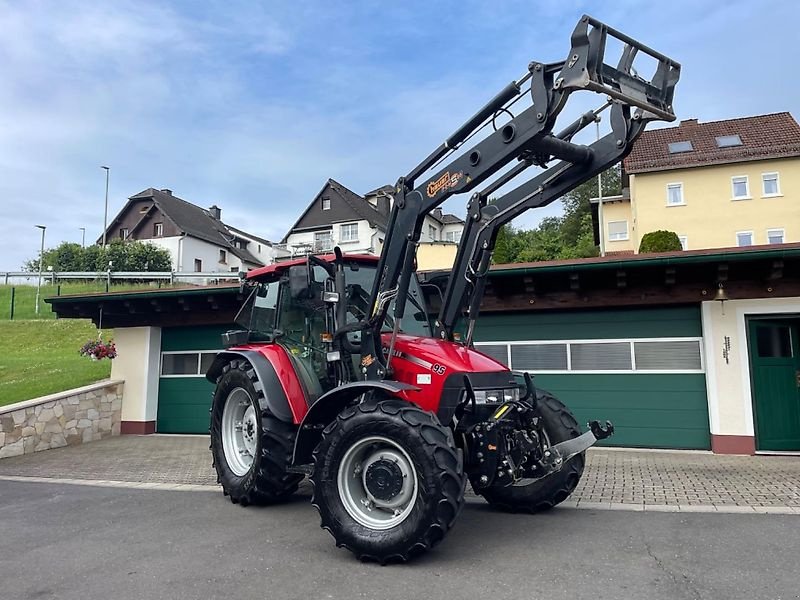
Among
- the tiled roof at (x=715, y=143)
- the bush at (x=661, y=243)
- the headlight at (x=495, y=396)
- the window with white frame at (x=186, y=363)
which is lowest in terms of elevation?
the headlight at (x=495, y=396)

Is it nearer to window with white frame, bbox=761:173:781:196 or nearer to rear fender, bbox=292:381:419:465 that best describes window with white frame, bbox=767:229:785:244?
window with white frame, bbox=761:173:781:196

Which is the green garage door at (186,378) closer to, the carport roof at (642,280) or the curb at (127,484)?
the carport roof at (642,280)

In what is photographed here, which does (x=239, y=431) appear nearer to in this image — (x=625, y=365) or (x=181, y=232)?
(x=625, y=365)

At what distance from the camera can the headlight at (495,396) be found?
15.3 ft

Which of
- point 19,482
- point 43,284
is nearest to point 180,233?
point 43,284

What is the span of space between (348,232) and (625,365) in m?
34.8

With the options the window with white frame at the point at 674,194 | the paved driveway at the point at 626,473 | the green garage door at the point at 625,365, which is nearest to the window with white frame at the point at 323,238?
the window with white frame at the point at 674,194

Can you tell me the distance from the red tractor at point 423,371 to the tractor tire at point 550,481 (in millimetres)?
12

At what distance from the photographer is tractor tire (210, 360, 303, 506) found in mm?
5406

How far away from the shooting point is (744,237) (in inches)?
1087

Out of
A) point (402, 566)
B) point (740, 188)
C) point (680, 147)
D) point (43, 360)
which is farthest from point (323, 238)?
point (402, 566)

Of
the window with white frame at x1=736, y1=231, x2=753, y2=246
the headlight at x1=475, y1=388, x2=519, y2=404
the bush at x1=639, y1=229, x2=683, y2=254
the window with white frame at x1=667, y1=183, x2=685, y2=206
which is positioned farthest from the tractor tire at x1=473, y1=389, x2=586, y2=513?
the window with white frame at x1=667, y1=183, x2=685, y2=206

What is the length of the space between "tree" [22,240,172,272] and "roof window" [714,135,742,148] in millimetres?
32291

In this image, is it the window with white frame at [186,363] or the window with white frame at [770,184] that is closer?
the window with white frame at [186,363]
